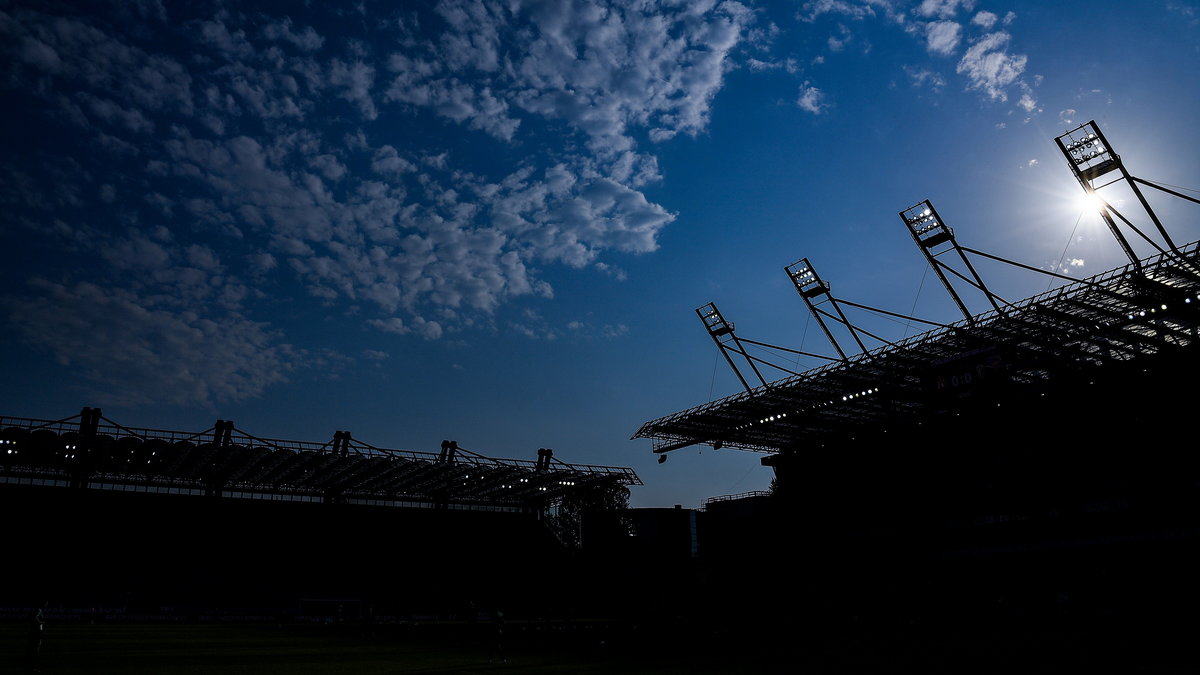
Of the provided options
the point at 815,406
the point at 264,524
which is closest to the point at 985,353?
the point at 815,406

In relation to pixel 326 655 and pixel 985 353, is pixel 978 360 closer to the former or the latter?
pixel 985 353

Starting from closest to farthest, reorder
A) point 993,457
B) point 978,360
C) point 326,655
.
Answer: point 326,655
point 978,360
point 993,457

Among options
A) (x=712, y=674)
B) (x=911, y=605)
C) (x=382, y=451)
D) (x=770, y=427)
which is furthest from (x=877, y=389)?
(x=382, y=451)

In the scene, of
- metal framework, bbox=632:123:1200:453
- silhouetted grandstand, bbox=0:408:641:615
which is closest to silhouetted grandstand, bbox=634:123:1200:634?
metal framework, bbox=632:123:1200:453

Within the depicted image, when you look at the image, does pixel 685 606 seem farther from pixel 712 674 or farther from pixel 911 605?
pixel 712 674

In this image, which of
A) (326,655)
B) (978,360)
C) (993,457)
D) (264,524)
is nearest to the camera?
(326,655)

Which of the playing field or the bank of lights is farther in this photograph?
the bank of lights

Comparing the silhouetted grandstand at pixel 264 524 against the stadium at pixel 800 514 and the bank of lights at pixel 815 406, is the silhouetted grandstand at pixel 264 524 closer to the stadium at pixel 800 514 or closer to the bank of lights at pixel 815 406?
the stadium at pixel 800 514

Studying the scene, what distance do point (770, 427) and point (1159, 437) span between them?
23.9 metres

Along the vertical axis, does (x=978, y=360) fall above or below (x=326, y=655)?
above

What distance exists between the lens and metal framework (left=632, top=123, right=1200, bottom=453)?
1262 inches

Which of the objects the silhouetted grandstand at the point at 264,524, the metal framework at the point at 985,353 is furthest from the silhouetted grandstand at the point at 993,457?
the silhouetted grandstand at the point at 264,524

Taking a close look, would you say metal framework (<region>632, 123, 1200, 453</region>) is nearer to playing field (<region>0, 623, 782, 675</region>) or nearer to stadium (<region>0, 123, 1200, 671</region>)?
stadium (<region>0, 123, 1200, 671</region>)

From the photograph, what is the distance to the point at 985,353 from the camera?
37781 millimetres
